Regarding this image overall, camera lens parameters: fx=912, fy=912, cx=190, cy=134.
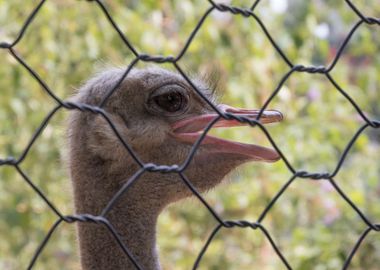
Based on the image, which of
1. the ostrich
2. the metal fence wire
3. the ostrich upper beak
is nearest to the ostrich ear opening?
the ostrich

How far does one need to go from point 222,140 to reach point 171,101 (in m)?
0.23

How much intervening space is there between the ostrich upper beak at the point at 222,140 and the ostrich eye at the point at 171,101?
0.04m

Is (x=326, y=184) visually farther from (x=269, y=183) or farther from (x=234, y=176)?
(x=234, y=176)

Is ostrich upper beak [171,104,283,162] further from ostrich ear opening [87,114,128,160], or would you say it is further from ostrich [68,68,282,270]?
ostrich ear opening [87,114,128,160]

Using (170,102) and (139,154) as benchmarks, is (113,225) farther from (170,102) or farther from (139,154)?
(170,102)

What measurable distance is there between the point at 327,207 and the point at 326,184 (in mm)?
112

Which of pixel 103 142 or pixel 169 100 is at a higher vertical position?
pixel 169 100

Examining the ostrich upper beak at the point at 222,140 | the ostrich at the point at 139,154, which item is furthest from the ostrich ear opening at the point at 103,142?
the ostrich upper beak at the point at 222,140

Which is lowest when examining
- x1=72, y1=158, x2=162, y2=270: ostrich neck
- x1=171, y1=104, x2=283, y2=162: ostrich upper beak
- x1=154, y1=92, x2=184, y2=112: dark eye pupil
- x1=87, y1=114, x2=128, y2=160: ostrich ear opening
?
x1=72, y1=158, x2=162, y2=270: ostrich neck

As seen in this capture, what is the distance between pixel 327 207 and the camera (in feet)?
13.7

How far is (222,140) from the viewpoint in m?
1.97

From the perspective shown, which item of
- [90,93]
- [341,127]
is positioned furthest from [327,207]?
[90,93]

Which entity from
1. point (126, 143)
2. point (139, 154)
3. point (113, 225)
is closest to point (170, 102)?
point (139, 154)

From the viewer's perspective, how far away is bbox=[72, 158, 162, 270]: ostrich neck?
196 cm
